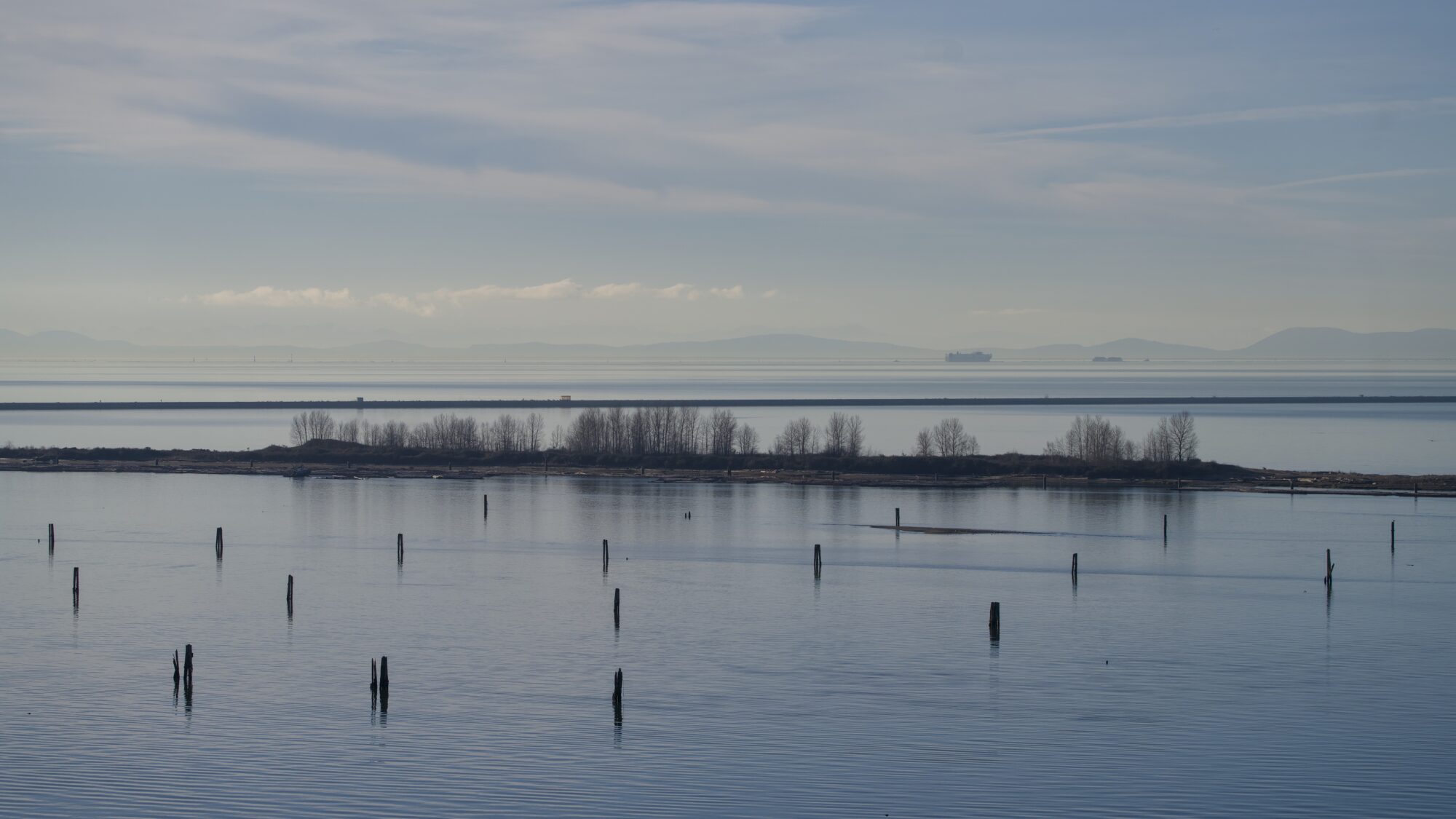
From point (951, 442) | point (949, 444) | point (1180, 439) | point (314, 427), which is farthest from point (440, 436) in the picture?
point (1180, 439)

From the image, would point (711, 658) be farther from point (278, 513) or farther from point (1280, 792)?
point (278, 513)

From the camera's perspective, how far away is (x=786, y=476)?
105 metres

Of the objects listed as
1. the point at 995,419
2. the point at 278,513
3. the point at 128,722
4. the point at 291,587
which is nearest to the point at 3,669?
the point at 128,722

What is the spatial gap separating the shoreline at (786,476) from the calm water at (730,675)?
2439cm

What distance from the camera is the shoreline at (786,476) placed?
316ft

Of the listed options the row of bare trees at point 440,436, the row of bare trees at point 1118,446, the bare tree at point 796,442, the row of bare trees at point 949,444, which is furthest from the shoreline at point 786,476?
the bare tree at point 796,442

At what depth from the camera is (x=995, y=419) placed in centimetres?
19862

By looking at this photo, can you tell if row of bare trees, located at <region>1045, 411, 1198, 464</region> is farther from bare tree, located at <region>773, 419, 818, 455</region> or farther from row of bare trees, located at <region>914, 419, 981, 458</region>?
bare tree, located at <region>773, 419, 818, 455</region>

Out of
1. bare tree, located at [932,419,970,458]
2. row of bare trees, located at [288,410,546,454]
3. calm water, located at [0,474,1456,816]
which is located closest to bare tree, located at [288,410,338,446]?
row of bare trees, located at [288,410,546,454]

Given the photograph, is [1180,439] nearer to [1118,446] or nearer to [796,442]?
[1118,446]

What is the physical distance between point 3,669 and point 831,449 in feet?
258

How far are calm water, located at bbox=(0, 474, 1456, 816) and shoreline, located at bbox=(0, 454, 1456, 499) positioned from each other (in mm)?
24392

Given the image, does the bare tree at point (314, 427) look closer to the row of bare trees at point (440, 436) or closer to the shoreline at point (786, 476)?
the row of bare trees at point (440, 436)

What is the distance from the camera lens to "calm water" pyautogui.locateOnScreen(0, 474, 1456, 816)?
91.6 ft
